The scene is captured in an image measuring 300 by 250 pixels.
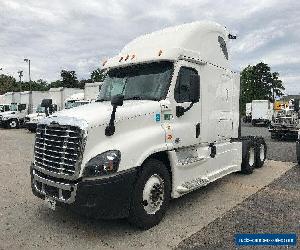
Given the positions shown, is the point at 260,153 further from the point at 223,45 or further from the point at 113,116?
the point at 113,116

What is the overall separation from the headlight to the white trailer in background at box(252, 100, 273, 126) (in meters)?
36.6

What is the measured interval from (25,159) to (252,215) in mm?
9580

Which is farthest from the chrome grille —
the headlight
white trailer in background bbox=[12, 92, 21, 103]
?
white trailer in background bbox=[12, 92, 21, 103]

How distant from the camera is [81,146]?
16.2 feet

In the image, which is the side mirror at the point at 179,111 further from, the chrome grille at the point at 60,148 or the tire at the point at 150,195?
the chrome grille at the point at 60,148

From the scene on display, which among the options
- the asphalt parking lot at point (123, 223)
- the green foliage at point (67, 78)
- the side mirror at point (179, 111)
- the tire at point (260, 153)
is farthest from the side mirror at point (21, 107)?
the green foliage at point (67, 78)

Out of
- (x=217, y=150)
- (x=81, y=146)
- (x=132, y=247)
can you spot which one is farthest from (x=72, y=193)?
(x=217, y=150)

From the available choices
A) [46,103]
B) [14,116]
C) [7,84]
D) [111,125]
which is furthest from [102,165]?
[7,84]

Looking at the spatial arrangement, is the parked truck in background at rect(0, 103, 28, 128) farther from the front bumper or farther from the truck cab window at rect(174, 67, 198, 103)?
the front bumper

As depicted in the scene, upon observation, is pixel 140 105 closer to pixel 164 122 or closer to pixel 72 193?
pixel 164 122

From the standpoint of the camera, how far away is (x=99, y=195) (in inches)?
192

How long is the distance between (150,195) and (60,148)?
1.64m

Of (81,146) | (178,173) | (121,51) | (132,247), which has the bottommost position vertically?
(132,247)

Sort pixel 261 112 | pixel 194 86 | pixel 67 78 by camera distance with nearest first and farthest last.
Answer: pixel 194 86 < pixel 261 112 < pixel 67 78
